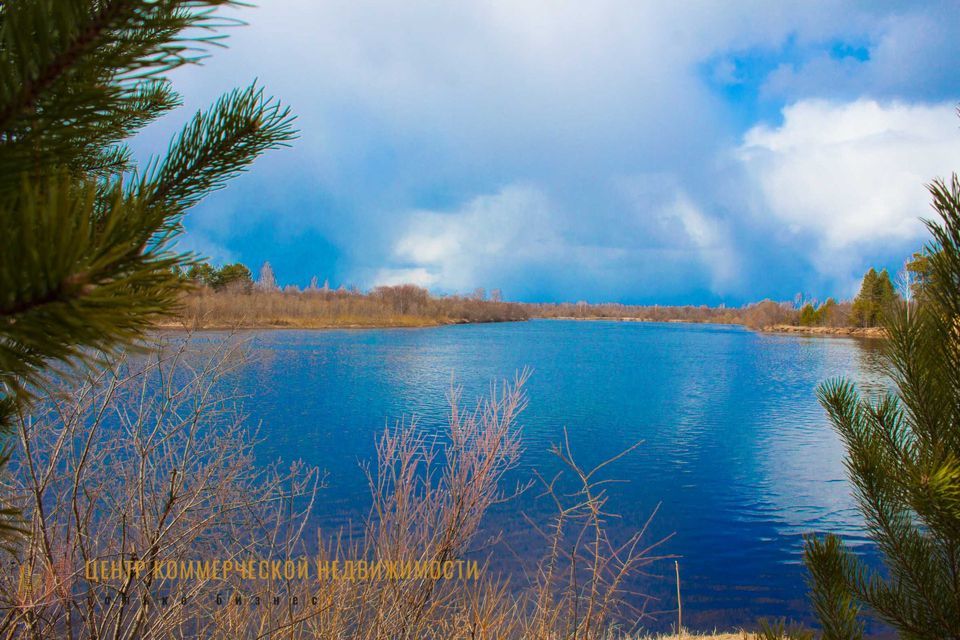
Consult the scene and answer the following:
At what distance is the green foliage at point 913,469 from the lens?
154 centimetres

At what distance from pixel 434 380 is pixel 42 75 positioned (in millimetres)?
Answer: 22026

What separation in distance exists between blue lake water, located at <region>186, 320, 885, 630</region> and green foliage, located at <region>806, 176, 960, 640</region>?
189 mm

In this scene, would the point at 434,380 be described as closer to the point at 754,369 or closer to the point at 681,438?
the point at 681,438

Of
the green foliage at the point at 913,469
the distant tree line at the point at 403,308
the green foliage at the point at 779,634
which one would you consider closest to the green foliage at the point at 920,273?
the green foliage at the point at 913,469

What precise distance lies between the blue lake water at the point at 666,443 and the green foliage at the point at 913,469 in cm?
19

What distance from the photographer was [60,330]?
57 centimetres

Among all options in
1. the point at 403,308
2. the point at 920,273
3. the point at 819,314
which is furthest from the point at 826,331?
the point at 920,273

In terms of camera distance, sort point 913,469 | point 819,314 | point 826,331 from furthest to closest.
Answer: point 819,314, point 826,331, point 913,469

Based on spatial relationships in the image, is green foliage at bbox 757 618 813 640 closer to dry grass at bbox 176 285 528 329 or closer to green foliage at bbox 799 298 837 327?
dry grass at bbox 176 285 528 329

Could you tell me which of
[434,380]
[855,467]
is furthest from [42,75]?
[434,380]

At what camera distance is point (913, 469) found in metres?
1.53

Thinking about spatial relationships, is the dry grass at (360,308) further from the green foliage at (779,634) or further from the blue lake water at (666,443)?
the green foliage at (779,634)

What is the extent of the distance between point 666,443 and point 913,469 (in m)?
14.3

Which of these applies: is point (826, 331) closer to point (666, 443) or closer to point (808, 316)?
point (808, 316)
